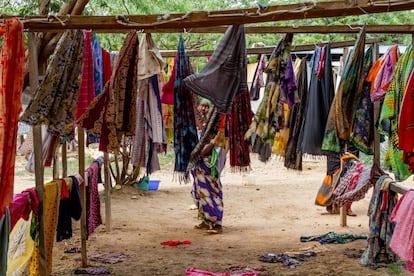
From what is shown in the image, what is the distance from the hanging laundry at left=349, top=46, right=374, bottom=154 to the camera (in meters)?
6.13

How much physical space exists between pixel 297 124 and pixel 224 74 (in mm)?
2410

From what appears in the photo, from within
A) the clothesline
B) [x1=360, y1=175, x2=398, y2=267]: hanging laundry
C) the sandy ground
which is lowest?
the sandy ground

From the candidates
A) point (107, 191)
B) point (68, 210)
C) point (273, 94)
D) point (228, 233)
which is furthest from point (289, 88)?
point (228, 233)

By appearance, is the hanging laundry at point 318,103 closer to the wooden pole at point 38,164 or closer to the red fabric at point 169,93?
the red fabric at point 169,93

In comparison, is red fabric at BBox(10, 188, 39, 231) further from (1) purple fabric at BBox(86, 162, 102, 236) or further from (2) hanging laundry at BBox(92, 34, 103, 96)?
(1) purple fabric at BBox(86, 162, 102, 236)

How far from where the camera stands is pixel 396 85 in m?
5.05

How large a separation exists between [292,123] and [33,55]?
3.38m

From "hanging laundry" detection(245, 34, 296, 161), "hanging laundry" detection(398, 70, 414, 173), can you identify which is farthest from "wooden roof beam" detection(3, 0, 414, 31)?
"hanging laundry" detection(245, 34, 296, 161)

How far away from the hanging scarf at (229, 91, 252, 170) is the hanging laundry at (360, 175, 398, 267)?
4.31 feet

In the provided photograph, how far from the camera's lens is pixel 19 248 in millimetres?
4379

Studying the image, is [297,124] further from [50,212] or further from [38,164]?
[38,164]

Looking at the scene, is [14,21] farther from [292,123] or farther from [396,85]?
[292,123]

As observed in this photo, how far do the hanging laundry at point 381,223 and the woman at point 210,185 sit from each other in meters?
2.59

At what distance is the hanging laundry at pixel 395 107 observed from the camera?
497cm
